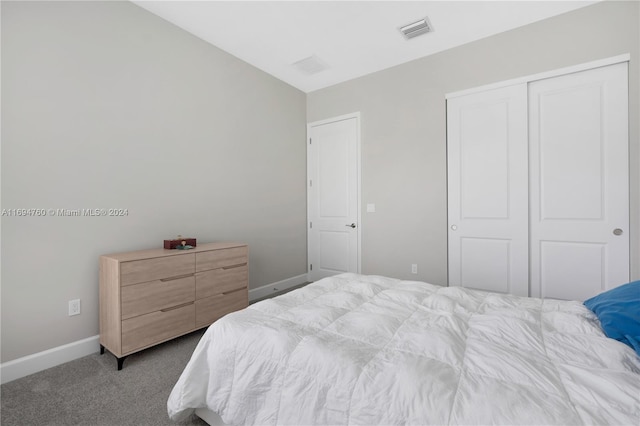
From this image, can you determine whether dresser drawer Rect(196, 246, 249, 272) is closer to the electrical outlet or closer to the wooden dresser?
the wooden dresser

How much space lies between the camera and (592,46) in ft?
8.62

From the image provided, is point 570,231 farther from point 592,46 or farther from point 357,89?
point 357,89

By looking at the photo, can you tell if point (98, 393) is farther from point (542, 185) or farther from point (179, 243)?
point (542, 185)

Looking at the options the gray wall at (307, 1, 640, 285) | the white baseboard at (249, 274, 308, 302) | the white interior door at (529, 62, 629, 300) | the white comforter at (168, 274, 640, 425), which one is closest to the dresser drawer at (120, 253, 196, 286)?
the white comforter at (168, 274, 640, 425)

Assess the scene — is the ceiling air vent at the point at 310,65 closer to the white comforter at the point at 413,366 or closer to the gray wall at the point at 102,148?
the gray wall at the point at 102,148

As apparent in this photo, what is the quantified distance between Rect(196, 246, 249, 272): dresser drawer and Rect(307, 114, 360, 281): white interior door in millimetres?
1618

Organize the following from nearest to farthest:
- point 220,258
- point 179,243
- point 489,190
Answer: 1. point 179,243
2. point 220,258
3. point 489,190

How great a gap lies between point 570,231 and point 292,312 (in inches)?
109

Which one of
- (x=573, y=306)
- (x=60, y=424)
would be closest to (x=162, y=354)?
(x=60, y=424)

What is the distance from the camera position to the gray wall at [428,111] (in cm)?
255

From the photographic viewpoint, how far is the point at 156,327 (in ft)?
7.38

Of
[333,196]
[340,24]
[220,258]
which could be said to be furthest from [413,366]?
[333,196]

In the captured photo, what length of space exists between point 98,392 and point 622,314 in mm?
2745

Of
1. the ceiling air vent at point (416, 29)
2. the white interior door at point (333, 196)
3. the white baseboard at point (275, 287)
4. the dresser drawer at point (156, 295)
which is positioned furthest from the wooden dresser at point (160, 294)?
the ceiling air vent at point (416, 29)
